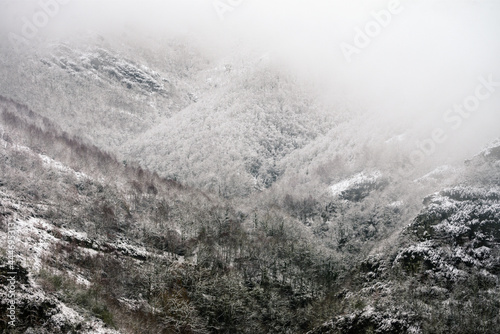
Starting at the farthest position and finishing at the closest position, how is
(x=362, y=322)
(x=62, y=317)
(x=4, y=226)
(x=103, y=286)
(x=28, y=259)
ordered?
(x=362, y=322) < (x=103, y=286) < (x=4, y=226) < (x=28, y=259) < (x=62, y=317)

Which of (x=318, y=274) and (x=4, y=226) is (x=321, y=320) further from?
(x=4, y=226)

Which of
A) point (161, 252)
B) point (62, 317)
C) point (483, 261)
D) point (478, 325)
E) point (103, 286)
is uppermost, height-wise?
point (161, 252)

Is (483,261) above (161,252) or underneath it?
underneath

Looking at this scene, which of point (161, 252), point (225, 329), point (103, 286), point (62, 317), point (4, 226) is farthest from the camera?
point (161, 252)

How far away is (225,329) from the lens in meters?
145

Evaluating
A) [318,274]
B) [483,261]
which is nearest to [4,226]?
[318,274]

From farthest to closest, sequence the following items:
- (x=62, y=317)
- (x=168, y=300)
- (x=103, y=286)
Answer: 1. (x=168, y=300)
2. (x=103, y=286)
3. (x=62, y=317)

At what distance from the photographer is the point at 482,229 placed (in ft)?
617

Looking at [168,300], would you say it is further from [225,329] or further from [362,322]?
[362,322]

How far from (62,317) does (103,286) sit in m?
42.1

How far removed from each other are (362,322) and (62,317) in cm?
11385

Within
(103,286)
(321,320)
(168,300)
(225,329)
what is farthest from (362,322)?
(103,286)

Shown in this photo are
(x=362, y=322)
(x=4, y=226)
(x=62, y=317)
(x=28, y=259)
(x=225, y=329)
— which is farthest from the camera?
(x=362, y=322)

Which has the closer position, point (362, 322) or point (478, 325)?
point (478, 325)
